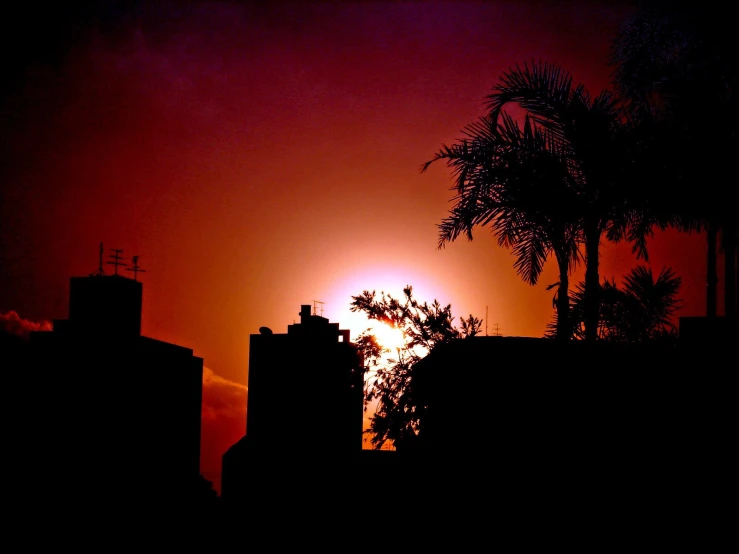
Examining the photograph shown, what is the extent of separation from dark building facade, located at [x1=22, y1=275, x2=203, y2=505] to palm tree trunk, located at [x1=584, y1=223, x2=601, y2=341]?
19.3 meters

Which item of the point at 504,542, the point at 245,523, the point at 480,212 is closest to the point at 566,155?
the point at 480,212

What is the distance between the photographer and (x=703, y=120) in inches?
Result: 241

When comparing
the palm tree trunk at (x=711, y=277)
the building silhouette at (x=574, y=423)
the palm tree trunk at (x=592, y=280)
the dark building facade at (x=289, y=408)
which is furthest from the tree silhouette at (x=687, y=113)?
the dark building facade at (x=289, y=408)

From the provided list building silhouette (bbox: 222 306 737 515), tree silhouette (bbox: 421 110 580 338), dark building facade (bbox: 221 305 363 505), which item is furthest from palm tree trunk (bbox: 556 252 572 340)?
dark building facade (bbox: 221 305 363 505)

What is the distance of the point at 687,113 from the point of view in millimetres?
6324

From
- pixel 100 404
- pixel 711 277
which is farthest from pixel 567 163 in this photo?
pixel 100 404

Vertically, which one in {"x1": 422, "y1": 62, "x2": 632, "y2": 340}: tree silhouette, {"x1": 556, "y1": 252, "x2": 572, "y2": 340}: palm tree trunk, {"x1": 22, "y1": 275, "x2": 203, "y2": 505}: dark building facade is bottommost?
{"x1": 22, "y1": 275, "x2": 203, "y2": 505}: dark building facade

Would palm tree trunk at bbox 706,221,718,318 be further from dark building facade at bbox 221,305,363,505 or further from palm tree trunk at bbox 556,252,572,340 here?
dark building facade at bbox 221,305,363,505

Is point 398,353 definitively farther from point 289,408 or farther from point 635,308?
point 289,408

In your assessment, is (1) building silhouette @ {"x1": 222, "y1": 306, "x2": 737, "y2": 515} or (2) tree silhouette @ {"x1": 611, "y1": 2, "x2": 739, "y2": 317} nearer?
(1) building silhouette @ {"x1": 222, "y1": 306, "x2": 737, "y2": 515}

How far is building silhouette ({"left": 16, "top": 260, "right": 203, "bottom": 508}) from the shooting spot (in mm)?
18203

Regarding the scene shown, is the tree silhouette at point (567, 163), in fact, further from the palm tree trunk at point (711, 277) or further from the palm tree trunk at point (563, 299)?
the palm tree trunk at point (711, 277)

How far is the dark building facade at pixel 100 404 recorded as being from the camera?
1828 centimetres

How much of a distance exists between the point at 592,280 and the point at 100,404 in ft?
65.2
